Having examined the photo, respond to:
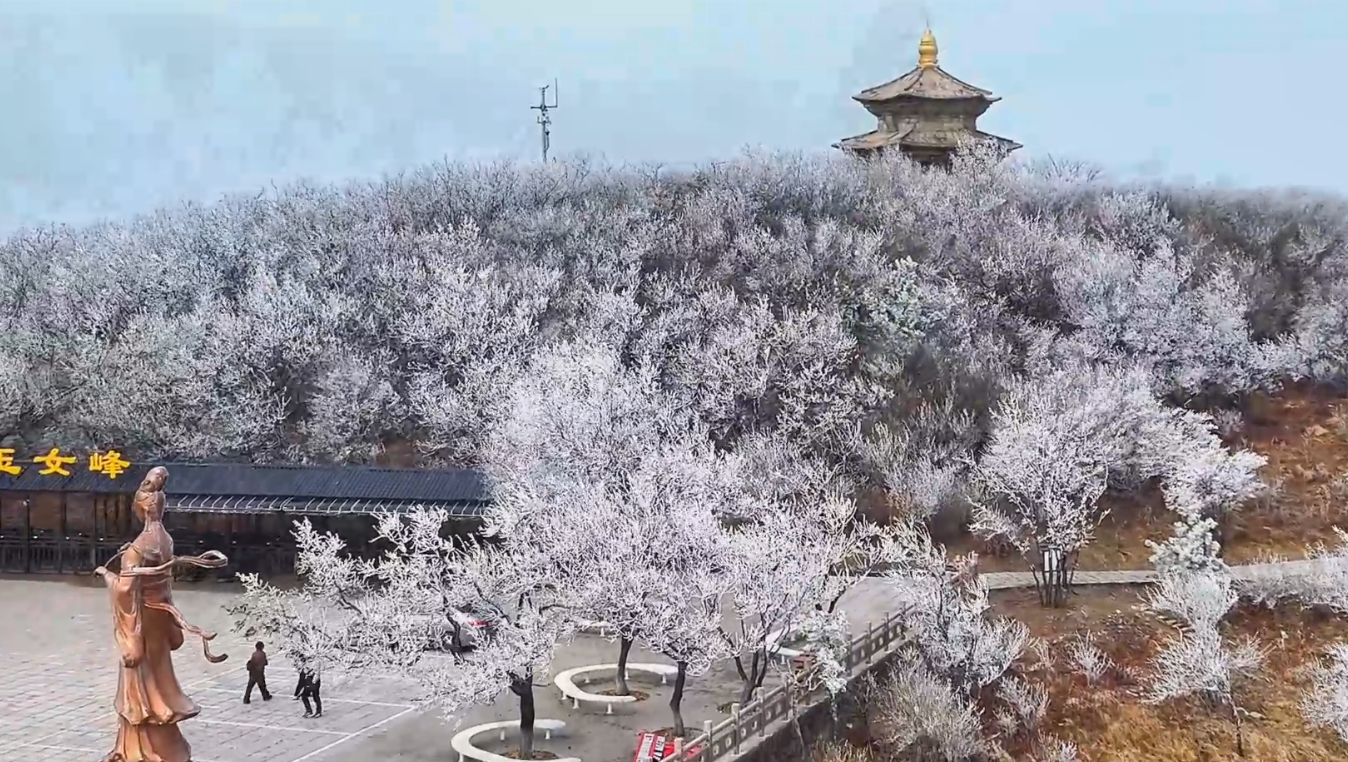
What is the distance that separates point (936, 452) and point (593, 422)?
902 cm

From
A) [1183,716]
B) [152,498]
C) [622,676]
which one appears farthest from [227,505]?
[152,498]

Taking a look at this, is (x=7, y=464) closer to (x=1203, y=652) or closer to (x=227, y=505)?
(x=227, y=505)

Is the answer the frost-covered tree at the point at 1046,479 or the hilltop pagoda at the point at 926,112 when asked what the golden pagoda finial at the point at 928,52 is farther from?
the frost-covered tree at the point at 1046,479

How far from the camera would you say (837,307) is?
145 ft

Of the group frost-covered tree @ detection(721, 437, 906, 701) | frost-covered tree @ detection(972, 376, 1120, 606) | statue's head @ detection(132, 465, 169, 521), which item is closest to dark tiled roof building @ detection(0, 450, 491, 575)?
frost-covered tree @ detection(721, 437, 906, 701)

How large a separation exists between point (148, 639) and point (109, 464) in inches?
1030

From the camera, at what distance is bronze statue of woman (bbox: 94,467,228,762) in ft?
36.7

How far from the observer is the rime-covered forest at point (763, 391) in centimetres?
2469

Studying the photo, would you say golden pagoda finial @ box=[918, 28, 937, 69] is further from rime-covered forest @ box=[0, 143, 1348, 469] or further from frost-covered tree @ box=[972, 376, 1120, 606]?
frost-covered tree @ box=[972, 376, 1120, 606]

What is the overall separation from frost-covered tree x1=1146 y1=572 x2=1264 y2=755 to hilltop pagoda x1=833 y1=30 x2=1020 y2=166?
114ft

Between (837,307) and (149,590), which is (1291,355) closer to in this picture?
(837,307)

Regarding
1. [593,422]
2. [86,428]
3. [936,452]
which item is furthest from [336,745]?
[86,428]

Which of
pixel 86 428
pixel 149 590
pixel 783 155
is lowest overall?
pixel 86 428

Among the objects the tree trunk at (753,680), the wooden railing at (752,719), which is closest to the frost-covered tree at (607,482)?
the tree trunk at (753,680)
